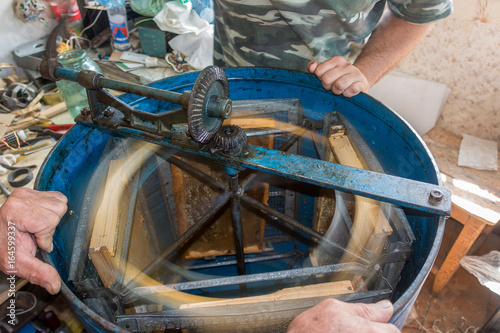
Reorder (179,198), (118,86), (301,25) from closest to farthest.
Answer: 1. (118,86)
2. (301,25)
3. (179,198)

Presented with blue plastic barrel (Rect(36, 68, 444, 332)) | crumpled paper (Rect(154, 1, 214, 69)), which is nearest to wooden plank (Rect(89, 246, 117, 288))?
blue plastic barrel (Rect(36, 68, 444, 332))

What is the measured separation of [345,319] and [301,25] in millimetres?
1439

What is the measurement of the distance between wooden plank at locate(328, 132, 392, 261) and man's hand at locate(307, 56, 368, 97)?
0.22 m

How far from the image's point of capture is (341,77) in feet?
5.07

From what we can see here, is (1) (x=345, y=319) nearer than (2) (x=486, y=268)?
Yes

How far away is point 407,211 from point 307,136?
66cm

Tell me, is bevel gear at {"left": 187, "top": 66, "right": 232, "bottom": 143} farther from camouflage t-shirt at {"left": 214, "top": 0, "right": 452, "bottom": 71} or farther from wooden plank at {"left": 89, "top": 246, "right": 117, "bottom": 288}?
camouflage t-shirt at {"left": 214, "top": 0, "right": 452, "bottom": 71}

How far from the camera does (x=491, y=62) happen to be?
270cm

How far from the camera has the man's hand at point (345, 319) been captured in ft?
2.89

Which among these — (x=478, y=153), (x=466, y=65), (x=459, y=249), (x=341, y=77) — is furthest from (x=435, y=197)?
(x=466, y=65)

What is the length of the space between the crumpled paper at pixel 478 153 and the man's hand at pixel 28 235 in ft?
9.00

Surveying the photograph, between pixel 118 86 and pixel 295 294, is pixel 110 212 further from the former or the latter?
pixel 295 294

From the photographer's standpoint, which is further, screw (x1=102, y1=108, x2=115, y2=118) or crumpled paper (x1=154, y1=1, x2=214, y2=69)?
Result: crumpled paper (x1=154, y1=1, x2=214, y2=69)

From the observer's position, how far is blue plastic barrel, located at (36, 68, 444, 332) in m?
1.15
